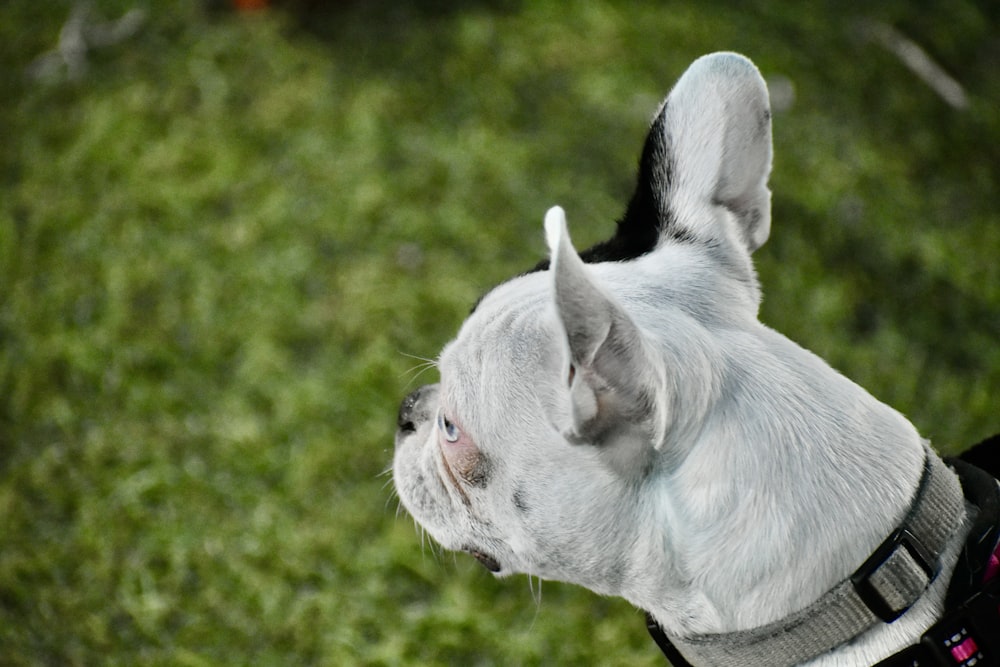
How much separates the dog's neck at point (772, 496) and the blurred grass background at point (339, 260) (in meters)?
1.63

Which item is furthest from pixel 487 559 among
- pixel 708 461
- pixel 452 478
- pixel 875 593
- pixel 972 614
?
pixel 972 614

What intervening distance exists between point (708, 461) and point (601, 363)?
0.91 feet

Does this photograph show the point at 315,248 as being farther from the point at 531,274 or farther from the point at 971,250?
the point at 971,250

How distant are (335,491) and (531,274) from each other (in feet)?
6.22

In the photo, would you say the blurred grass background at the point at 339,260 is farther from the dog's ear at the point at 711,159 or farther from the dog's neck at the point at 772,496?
the dog's ear at the point at 711,159

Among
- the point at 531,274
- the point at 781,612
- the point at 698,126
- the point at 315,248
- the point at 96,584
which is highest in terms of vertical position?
the point at 698,126

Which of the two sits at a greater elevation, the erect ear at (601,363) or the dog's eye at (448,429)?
the erect ear at (601,363)

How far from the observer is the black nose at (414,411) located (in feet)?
6.78

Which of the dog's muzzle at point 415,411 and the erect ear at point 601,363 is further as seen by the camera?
the dog's muzzle at point 415,411

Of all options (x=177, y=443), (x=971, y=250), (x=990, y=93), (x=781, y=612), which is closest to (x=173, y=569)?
(x=177, y=443)

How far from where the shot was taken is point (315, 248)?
417cm

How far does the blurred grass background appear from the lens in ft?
10.0

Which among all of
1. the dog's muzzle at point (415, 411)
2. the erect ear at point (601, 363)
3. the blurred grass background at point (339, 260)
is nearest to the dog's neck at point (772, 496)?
the erect ear at point (601, 363)

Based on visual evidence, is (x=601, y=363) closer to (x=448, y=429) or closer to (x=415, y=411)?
(x=448, y=429)
